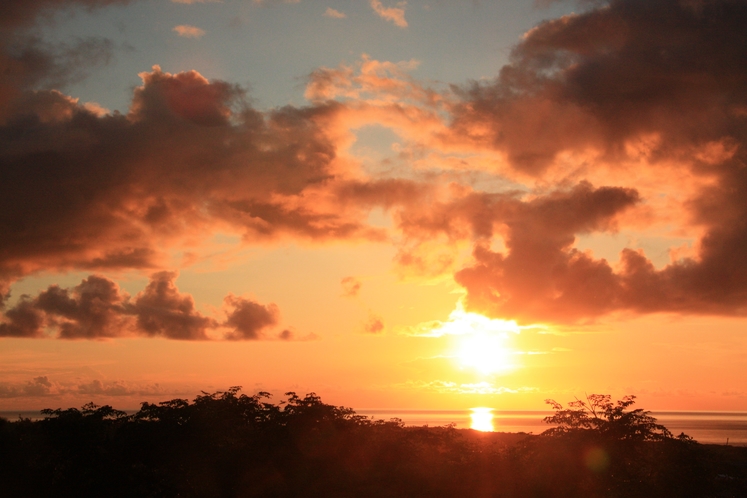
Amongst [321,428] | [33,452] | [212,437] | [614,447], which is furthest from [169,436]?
[614,447]

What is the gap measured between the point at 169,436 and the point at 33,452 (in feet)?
21.8

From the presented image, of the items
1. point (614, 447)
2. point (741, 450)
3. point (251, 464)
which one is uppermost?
point (614, 447)

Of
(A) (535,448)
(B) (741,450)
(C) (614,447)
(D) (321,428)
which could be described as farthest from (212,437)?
(B) (741,450)

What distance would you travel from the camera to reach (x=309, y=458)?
1351 inches

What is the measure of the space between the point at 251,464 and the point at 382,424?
40.9 feet

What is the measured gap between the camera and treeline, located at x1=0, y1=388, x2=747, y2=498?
85.7 ft

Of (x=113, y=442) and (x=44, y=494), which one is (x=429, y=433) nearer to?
(x=113, y=442)

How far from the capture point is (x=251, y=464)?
3150 cm

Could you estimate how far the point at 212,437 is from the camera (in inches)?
1225

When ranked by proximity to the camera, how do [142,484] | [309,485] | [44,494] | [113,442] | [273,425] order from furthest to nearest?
1. [273,425]
2. [309,485]
3. [113,442]
4. [44,494]
5. [142,484]

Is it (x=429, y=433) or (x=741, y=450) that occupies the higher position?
(x=429, y=433)

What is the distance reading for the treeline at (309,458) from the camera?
85.7ft

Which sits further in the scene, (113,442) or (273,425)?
(273,425)

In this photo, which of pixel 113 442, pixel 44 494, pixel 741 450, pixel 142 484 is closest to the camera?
pixel 142 484
